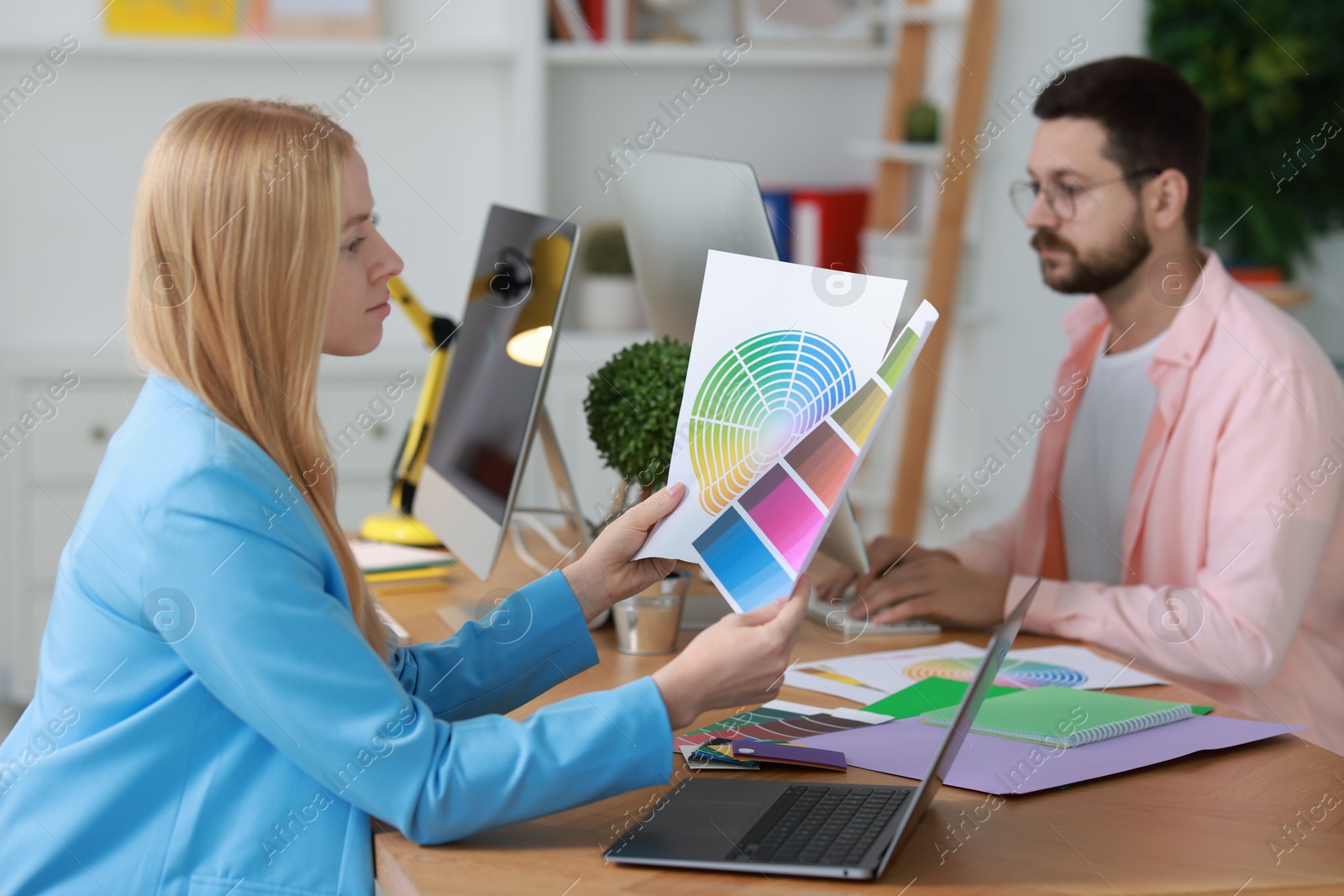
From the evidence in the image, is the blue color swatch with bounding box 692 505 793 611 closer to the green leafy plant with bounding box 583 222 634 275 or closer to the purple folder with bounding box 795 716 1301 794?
the purple folder with bounding box 795 716 1301 794

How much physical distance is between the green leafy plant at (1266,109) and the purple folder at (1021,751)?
2204mm

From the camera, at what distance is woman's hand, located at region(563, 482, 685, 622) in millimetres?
1201

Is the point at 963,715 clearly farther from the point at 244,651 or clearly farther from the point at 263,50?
the point at 263,50

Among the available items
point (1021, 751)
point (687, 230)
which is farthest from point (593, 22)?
point (1021, 751)

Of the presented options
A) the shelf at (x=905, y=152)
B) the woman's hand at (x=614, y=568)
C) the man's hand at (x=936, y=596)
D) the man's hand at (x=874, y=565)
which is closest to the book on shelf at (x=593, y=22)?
the shelf at (x=905, y=152)

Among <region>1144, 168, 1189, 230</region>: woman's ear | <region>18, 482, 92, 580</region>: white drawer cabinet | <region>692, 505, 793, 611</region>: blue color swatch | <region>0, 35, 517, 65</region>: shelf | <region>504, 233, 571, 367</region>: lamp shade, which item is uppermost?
<region>0, 35, 517, 65</region>: shelf

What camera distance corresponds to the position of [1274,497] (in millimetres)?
1596

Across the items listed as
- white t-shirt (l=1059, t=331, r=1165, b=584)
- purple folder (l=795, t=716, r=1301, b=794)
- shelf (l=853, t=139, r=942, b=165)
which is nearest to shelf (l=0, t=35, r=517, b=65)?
shelf (l=853, t=139, r=942, b=165)

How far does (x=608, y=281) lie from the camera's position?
131 inches

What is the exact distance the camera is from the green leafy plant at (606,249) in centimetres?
332

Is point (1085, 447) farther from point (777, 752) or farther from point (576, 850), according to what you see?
point (576, 850)

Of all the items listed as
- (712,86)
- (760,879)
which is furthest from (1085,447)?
(712,86)

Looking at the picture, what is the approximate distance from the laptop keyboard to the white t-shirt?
103cm

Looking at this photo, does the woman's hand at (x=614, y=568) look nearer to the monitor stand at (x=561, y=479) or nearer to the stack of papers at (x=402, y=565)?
the monitor stand at (x=561, y=479)
